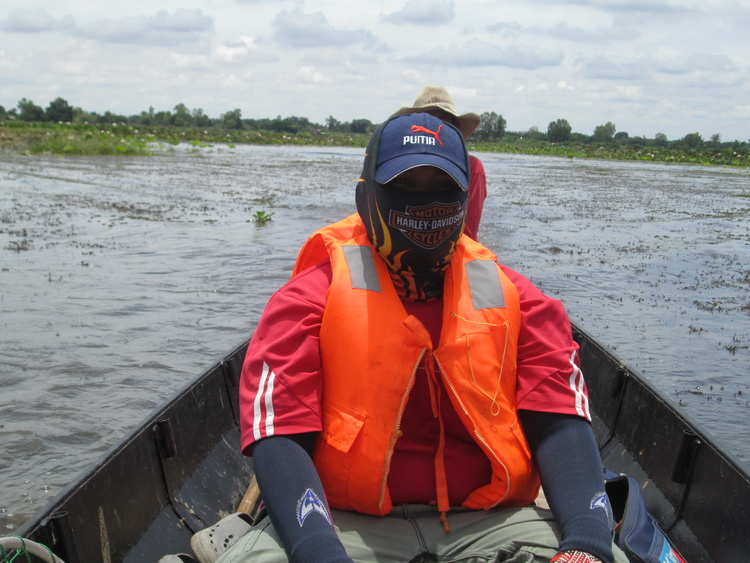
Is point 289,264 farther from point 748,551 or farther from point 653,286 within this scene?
point 748,551

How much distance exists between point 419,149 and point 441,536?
1.25 metres

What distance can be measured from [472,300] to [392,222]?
38 cm

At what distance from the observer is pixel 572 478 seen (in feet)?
6.77

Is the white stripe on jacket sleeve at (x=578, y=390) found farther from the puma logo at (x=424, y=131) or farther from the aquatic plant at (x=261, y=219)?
the aquatic plant at (x=261, y=219)

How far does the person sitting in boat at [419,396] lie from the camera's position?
6.59 ft

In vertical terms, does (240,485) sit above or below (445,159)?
below

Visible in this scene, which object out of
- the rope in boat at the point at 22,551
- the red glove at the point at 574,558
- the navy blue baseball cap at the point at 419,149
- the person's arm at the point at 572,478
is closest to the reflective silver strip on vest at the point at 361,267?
the navy blue baseball cap at the point at 419,149

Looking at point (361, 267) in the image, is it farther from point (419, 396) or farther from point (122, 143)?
point (122, 143)

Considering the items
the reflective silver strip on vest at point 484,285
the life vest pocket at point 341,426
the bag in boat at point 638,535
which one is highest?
the reflective silver strip on vest at point 484,285

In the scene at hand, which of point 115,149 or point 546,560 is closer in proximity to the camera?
point 546,560

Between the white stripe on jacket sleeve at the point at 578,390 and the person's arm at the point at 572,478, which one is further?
the white stripe on jacket sleeve at the point at 578,390

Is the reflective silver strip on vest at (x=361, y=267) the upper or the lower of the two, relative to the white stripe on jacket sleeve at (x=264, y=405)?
upper

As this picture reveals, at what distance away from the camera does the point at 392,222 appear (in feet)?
7.14

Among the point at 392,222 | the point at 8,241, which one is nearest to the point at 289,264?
the point at 8,241
